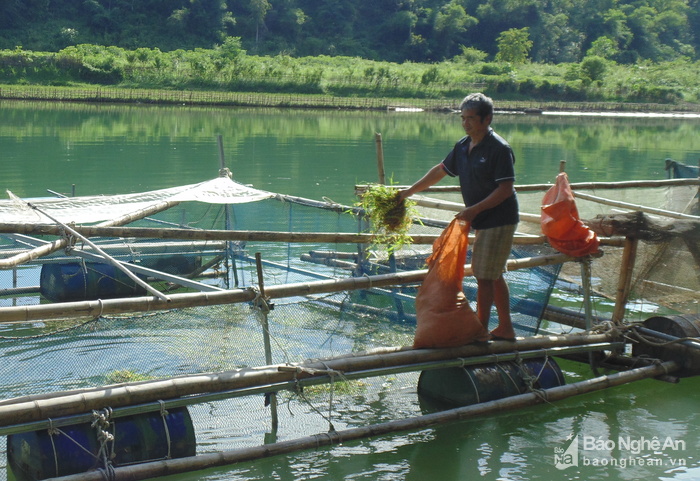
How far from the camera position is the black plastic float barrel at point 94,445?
3.99 meters

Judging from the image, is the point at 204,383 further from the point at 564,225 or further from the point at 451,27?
the point at 451,27

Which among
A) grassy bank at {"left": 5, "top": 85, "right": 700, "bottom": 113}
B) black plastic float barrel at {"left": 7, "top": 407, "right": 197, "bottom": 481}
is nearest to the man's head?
black plastic float barrel at {"left": 7, "top": 407, "right": 197, "bottom": 481}

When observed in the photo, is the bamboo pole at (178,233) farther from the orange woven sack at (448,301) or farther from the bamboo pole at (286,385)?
the bamboo pole at (286,385)

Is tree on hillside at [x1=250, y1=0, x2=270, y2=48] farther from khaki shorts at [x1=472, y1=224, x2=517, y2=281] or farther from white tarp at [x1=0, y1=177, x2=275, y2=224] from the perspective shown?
khaki shorts at [x1=472, y1=224, x2=517, y2=281]

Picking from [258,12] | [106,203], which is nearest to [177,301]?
[106,203]

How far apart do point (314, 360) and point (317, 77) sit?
60.1 metres

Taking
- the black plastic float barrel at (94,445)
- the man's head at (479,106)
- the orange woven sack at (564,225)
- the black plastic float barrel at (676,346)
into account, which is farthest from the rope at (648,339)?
the black plastic float barrel at (94,445)

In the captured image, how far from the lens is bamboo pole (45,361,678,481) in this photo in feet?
13.5

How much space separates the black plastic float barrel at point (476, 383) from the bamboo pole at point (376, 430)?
87 millimetres

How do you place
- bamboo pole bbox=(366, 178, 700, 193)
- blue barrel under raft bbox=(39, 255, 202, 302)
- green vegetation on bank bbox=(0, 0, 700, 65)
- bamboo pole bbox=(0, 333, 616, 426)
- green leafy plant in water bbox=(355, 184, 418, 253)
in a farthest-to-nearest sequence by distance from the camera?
green vegetation on bank bbox=(0, 0, 700, 65)
blue barrel under raft bbox=(39, 255, 202, 302)
bamboo pole bbox=(366, 178, 700, 193)
green leafy plant in water bbox=(355, 184, 418, 253)
bamboo pole bbox=(0, 333, 616, 426)

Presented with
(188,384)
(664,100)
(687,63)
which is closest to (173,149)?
(188,384)

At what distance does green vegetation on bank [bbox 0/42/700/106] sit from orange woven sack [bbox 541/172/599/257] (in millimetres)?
54111

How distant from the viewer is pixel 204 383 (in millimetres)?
4375

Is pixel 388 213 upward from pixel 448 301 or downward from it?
upward
